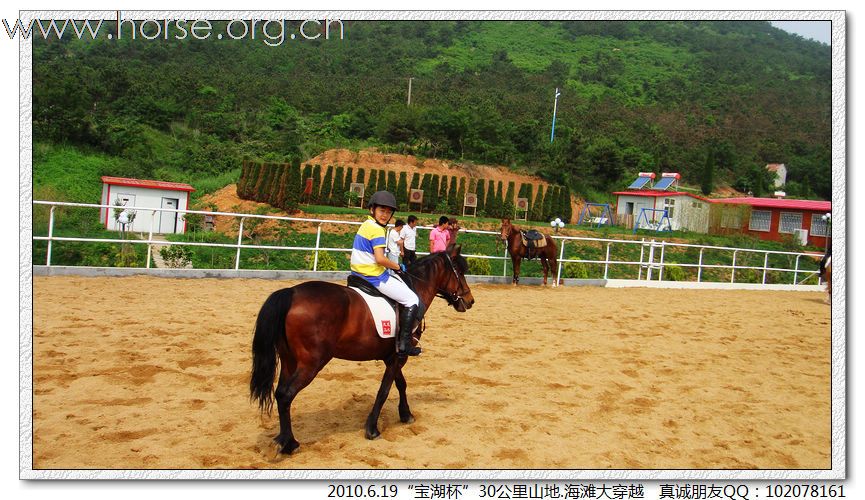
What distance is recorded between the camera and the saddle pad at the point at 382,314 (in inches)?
195

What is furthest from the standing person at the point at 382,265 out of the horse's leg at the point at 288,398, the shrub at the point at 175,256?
the shrub at the point at 175,256

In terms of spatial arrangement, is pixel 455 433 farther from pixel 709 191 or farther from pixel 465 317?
pixel 709 191

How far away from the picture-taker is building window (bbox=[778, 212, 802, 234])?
35.2 metres

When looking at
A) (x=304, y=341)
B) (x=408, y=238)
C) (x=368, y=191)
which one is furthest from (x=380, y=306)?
(x=368, y=191)

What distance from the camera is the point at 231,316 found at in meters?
8.74

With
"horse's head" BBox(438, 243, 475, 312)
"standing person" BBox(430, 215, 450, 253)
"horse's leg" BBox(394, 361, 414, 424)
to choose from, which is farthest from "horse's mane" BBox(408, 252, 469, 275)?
"standing person" BBox(430, 215, 450, 253)

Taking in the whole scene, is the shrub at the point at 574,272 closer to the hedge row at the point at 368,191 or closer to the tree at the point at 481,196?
the hedge row at the point at 368,191

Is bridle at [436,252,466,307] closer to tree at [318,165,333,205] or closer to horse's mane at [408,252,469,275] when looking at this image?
horse's mane at [408,252,469,275]

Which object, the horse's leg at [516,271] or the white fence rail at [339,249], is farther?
the horse's leg at [516,271]

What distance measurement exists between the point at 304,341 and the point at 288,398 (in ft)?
1.38

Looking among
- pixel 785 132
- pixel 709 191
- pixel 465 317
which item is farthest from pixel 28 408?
pixel 785 132

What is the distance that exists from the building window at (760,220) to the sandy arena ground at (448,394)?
30.0 metres

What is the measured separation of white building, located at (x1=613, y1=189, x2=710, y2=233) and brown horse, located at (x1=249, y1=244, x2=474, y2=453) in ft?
119

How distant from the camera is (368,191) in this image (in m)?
35.6
